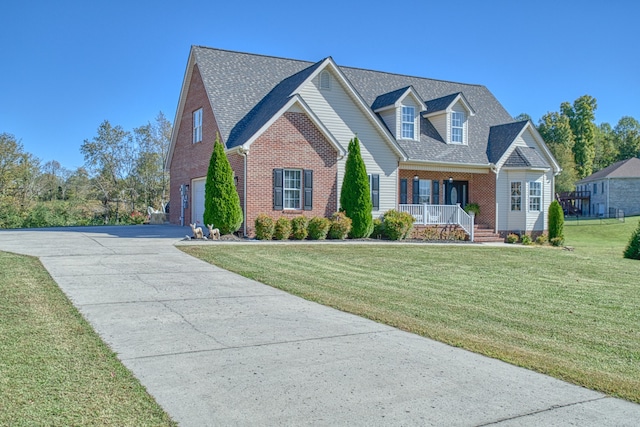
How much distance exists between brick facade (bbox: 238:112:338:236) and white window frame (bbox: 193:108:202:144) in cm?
377

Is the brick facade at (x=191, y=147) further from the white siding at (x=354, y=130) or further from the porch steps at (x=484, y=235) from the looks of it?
the porch steps at (x=484, y=235)

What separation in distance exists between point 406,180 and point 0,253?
55.5ft

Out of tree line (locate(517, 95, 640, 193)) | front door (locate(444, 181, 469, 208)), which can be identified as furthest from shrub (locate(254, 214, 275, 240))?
tree line (locate(517, 95, 640, 193))

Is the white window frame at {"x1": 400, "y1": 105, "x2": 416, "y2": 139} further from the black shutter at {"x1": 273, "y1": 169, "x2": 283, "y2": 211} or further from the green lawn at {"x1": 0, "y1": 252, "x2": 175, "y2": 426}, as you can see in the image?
the green lawn at {"x1": 0, "y1": 252, "x2": 175, "y2": 426}

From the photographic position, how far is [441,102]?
25125 mm

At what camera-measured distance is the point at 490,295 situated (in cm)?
967

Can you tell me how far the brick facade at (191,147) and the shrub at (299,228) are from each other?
502 centimetres

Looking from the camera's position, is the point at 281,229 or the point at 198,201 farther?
the point at 198,201

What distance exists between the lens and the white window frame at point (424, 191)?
24984 millimetres

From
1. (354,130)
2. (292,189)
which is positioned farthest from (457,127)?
(292,189)

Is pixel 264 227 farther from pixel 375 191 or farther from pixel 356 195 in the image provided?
pixel 375 191

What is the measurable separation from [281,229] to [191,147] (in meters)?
8.31

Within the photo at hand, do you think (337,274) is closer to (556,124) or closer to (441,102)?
(441,102)

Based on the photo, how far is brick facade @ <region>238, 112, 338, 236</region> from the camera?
19.0 metres
